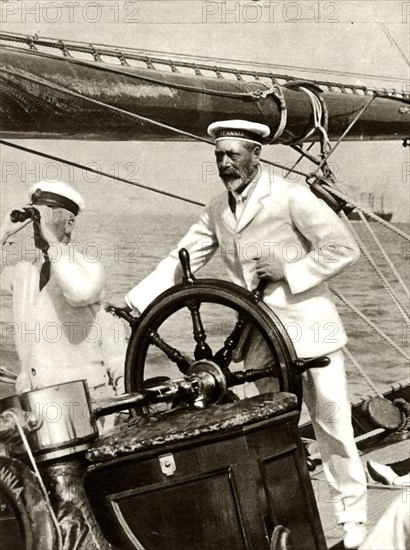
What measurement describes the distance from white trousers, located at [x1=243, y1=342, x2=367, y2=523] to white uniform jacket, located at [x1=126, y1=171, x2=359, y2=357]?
0.21ft

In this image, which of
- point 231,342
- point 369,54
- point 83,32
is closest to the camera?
point 231,342

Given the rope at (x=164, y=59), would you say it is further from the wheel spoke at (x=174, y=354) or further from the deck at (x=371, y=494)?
the deck at (x=371, y=494)

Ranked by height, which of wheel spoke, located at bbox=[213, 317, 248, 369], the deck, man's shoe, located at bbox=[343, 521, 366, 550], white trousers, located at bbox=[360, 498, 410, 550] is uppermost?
wheel spoke, located at bbox=[213, 317, 248, 369]

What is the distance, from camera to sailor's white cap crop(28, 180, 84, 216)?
2.49 m

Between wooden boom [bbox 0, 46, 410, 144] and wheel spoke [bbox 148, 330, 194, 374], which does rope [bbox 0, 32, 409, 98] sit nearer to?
wooden boom [bbox 0, 46, 410, 144]

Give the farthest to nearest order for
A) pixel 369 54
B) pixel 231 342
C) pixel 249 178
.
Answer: pixel 369 54 < pixel 249 178 < pixel 231 342

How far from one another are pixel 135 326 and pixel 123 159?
Result: 2.50 meters

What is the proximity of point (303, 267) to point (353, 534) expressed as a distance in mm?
591

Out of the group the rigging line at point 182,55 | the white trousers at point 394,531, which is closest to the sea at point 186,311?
the rigging line at point 182,55

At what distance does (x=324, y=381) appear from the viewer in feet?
7.05

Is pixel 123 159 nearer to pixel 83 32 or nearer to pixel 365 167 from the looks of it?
pixel 365 167

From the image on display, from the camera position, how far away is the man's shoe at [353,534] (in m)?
2.10

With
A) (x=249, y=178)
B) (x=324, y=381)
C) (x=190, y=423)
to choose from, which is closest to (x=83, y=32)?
(x=249, y=178)

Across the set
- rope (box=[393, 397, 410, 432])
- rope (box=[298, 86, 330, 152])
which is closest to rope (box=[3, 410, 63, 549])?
rope (box=[298, 86, 330, 152])
